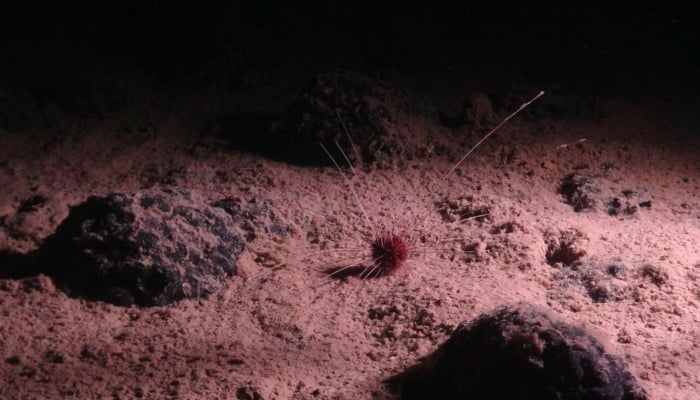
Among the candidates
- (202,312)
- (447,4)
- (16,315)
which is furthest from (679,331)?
(447,4)

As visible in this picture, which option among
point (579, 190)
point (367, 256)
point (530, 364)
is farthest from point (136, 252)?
point (579, 190)

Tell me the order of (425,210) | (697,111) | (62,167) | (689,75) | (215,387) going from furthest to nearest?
(689,75), (697,111), (62,167), (425,210), (215,387)

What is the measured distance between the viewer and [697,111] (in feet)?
18.4

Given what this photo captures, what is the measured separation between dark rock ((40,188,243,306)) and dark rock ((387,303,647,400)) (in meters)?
1.59

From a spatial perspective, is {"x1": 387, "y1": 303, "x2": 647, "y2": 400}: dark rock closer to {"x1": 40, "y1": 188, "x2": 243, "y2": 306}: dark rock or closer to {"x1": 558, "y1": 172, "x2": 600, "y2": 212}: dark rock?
{"x1": 40, "y1": 188, "x2": 243, "y2": 306}: dark rock

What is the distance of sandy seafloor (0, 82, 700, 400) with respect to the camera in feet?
8.33

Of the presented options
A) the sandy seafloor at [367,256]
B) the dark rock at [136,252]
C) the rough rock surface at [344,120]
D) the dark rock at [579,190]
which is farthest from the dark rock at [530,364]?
the rough rock surface at [344,120]

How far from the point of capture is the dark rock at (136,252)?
313 cm

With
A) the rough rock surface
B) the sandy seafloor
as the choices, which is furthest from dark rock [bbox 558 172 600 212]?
the rough rock surface

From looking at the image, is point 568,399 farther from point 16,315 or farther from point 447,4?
point 447,4

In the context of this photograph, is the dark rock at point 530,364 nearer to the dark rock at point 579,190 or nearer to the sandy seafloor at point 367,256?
the sandy seafloor at point 367,256

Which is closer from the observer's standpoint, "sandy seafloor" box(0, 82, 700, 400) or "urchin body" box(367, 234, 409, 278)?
"sandy seafloor" box(0, 82, 700, 400)

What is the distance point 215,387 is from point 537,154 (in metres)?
3.27

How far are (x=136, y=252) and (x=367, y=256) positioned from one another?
136 centimetres
